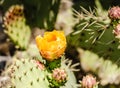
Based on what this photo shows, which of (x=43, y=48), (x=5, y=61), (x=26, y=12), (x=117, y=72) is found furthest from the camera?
(x=5, y=61)

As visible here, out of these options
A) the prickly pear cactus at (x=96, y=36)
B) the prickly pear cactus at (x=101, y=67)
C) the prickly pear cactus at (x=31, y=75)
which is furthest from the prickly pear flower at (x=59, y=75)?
the prickly pear cactus at (x=101, y=67)

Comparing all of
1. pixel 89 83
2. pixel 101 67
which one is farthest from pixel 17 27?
pixel 89 83

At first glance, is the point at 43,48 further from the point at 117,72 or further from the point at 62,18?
the point at 62,18

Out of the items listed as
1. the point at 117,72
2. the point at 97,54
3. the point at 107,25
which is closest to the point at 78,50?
the point at 97,54

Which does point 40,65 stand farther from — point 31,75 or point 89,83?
point 89,83

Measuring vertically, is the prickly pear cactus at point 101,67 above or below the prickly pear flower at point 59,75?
above

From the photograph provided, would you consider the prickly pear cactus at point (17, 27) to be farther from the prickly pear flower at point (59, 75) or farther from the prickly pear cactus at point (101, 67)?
the prickly pear flower at point (59, 75)
